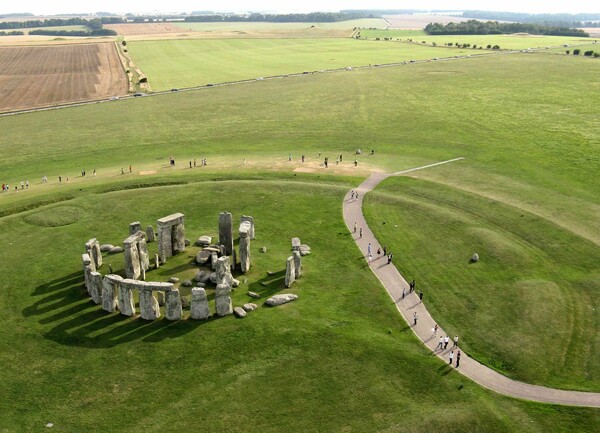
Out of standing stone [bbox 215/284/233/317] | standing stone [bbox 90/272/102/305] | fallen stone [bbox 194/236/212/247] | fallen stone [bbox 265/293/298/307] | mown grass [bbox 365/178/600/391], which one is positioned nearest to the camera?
mown grass [bbox 365/178/600/391]

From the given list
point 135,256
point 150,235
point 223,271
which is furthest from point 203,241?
point 223,271

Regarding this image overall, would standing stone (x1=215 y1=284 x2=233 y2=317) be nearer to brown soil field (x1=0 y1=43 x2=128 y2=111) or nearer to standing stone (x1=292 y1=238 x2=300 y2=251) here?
standing stone (x1=292 y1=238 x2=300 y2=251)

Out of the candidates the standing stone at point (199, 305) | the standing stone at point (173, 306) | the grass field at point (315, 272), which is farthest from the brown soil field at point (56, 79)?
the standing stone at point (199, 305)

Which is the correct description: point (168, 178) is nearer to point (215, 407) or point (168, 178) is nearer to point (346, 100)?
point (215, 407)

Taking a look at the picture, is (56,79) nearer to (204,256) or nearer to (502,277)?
(204,256)

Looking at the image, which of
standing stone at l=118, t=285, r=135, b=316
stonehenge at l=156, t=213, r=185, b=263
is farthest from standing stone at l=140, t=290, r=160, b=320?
stonehenge at l=156, t=213, r=185, b=263

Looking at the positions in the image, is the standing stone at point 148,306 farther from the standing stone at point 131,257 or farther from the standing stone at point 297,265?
the standing stone at point 297,265
